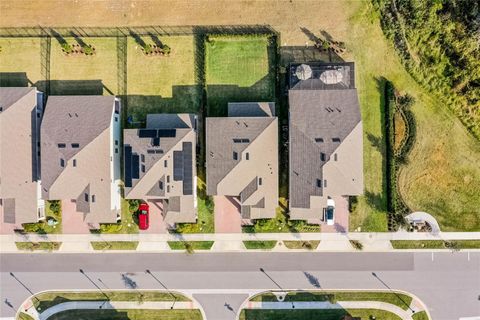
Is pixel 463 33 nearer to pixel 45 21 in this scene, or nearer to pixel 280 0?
pixel 280 0

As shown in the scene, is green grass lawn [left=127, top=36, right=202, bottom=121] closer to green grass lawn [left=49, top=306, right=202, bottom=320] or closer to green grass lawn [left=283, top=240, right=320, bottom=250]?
green grass lawn [left=283, top=240, right=320, bottom=250]

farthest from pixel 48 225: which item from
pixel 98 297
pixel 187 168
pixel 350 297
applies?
pixel 350 297

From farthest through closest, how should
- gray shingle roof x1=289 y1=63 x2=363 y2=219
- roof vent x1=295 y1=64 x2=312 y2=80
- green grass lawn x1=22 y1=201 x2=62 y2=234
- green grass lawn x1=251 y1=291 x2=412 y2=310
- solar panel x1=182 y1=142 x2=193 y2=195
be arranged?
green grass lawn x1=22 y1=201 x2=62 y2=234, green grass lawn x1=251 y1=291 x2=412 y2=310, roof vent x1=295 y1=64 x2=312 y2=80, solar panel x1=182 y1=142 x2=193 y2=195, gray shingle roof x1=289 y1=63 x2=363 y2=219

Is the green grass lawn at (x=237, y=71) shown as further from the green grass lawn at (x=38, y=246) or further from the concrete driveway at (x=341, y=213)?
the green grass lawn at (x=38, y=246)

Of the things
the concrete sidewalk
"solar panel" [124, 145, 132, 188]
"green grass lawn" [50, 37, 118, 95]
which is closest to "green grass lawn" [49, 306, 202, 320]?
the concrete sidewalk

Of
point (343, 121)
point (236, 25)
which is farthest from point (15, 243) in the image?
point (343, 121)
